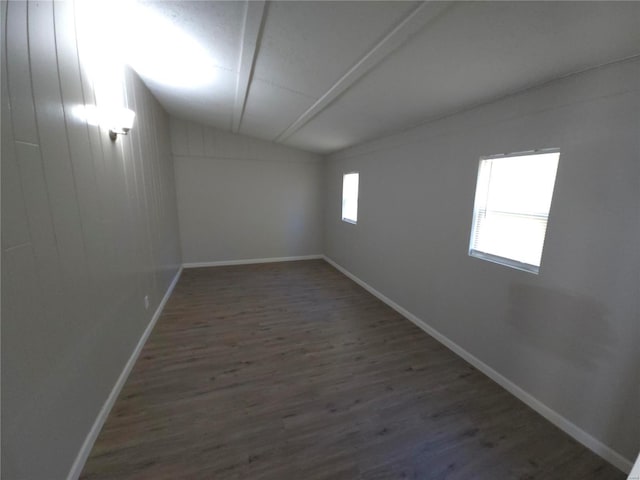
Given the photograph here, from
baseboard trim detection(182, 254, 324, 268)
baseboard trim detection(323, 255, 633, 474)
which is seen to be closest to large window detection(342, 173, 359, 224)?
baseboard trim detection(182, 254, 324, 268)

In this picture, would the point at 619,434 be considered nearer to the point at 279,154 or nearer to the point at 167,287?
the point at 167,287

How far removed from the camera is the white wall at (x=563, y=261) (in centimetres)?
140

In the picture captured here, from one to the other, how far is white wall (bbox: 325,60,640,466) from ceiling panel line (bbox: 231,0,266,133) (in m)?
1.86

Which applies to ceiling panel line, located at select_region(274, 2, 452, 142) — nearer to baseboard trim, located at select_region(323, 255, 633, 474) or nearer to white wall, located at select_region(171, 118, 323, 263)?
baseboard trim, located at select_region(323, 255, 633, 474)

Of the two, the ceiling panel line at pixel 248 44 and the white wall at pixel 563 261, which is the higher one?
the ceiling panel line at pixel 248 44

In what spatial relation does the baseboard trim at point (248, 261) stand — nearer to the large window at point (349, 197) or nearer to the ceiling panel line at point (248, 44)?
the large window at point (349, 197)

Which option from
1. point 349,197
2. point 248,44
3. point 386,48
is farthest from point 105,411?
point 349,197

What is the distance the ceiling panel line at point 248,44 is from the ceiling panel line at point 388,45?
2.26 feet

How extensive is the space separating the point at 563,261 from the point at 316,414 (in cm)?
199

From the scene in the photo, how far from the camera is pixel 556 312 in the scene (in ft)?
5.58

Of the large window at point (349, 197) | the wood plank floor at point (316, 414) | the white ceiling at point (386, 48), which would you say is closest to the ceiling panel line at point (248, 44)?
the white ceiling at point (386, 48)

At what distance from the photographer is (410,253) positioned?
9.98ft

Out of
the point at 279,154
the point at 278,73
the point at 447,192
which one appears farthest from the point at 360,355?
the point at 279,154

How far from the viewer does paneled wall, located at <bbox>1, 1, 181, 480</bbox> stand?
3.19ft
